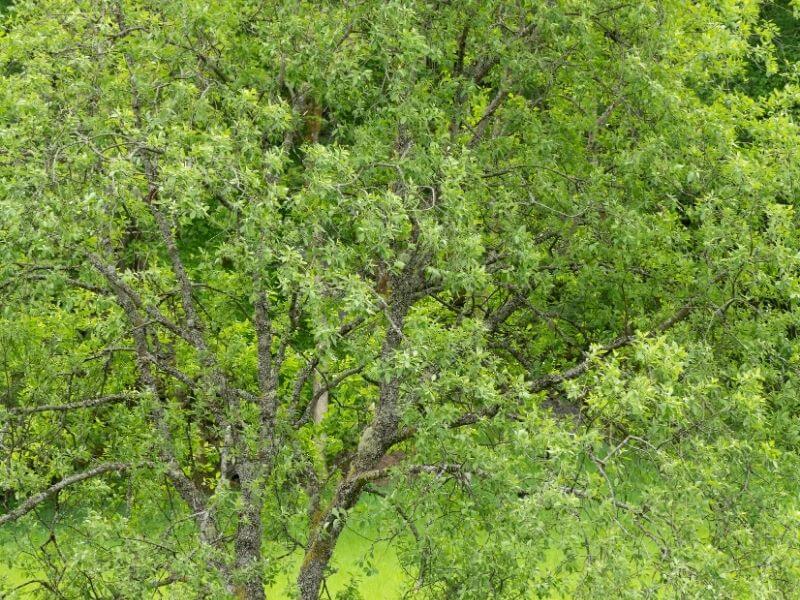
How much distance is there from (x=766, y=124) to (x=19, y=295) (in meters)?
7.59

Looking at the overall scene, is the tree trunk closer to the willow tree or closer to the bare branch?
the willow tree

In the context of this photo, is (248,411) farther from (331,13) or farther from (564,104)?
(564,104)

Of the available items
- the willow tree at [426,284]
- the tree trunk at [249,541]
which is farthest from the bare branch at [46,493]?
the tree trunk at [249,541]

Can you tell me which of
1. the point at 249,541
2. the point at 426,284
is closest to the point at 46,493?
the point at 249,541

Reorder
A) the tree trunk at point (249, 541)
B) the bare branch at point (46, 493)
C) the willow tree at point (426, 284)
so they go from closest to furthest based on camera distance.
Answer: the willow tree at point (426, 284) → the tree trunk at point (249, 541) → the bare branch at point (46, 493)

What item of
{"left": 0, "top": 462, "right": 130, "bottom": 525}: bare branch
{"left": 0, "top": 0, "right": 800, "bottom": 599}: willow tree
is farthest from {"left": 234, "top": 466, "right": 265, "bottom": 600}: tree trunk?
{"left": 0, "top": 462, "right": 130, "bottom": 525}: bare branch

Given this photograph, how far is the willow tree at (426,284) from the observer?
8.93m

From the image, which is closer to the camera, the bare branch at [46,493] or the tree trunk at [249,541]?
the tree trunk at [249,541]

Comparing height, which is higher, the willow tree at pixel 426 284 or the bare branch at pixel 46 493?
the willow tree at pixel 426 284

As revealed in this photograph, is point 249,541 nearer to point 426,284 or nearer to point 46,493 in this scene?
point 46,493

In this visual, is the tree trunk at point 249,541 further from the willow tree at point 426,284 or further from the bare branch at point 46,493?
the bare branch at point 46,493

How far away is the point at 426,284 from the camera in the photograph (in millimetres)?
11695

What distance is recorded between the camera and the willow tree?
8.93 metres

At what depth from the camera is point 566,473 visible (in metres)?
8.40
